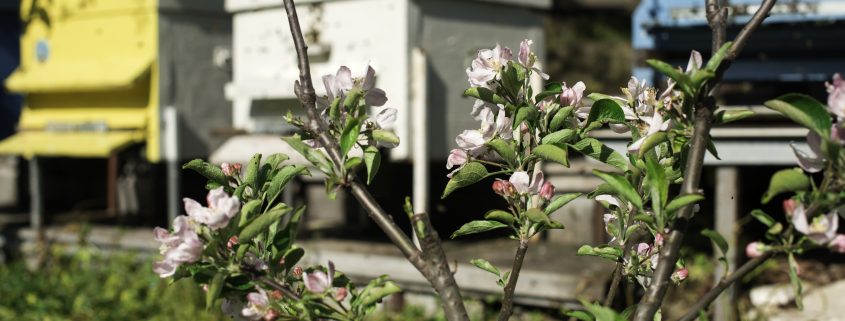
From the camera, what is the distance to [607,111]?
1.04 meters

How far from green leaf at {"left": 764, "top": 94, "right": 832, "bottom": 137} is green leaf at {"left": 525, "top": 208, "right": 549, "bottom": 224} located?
29cm

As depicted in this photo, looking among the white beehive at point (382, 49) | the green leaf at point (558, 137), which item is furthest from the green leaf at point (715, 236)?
the white beehive at point (382, 49)

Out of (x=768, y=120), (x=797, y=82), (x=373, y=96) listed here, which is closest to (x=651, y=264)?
(x=373, y=96)

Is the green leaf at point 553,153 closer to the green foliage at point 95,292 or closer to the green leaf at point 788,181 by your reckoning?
the green leaf at point 788,181

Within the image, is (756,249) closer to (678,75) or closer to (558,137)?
(678,75)

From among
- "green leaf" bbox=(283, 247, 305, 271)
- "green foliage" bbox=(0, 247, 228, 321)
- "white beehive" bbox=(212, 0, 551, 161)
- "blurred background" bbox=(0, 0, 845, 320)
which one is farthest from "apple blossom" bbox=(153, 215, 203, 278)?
"green foliage" bbox=(0, 247, 228, 321)

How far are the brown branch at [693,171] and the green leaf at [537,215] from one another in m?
0.15

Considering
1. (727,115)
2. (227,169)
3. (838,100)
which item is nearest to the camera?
(838,100)

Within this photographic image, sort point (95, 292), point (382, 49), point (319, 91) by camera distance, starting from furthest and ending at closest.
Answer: point (95, 292)
point (319, 91)
point (382, 49)

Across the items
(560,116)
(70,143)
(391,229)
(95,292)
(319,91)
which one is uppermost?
(560,116)

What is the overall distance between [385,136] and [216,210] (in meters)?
0.21

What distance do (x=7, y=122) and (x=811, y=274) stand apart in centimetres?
552

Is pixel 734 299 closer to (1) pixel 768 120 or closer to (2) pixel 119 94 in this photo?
(1) pixel 768 120

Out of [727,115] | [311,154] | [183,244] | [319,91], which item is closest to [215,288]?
[183,244]
